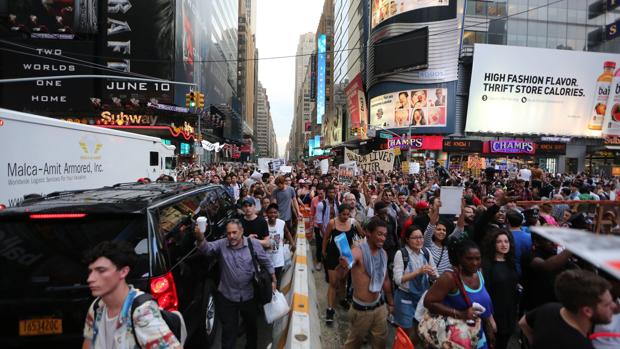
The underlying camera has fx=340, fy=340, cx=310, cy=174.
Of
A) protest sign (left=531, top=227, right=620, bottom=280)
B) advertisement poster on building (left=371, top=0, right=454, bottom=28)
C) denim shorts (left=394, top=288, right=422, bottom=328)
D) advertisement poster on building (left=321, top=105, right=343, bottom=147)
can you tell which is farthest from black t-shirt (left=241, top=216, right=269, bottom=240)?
advertisement poster on building (left=321, top=105, right=343, bottom=147)

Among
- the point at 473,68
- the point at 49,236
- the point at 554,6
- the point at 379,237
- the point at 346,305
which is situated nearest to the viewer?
the point at 49,236

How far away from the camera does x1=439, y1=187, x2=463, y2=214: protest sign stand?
19.5ft

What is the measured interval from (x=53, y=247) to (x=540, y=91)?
160 ft

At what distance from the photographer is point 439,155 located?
4031cm

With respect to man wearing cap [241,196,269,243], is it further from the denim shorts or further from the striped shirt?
the striped shirt

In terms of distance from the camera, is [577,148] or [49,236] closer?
[49,236]

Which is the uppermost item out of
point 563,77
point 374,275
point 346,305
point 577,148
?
point 563,77

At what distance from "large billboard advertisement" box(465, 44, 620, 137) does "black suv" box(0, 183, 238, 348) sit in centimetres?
4270

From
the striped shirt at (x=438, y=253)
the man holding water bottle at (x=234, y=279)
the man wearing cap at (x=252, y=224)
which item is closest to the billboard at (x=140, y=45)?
the man wearing cap at (x=252, y=224)

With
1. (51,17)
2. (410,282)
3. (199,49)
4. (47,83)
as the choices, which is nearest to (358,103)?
(199,49)

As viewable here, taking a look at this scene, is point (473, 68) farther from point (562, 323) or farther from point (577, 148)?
point (562, 323)

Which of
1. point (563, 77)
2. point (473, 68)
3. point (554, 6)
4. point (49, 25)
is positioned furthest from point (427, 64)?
point (49, 25)

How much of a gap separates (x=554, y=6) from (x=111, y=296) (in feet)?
192

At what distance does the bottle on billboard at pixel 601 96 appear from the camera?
133ft
